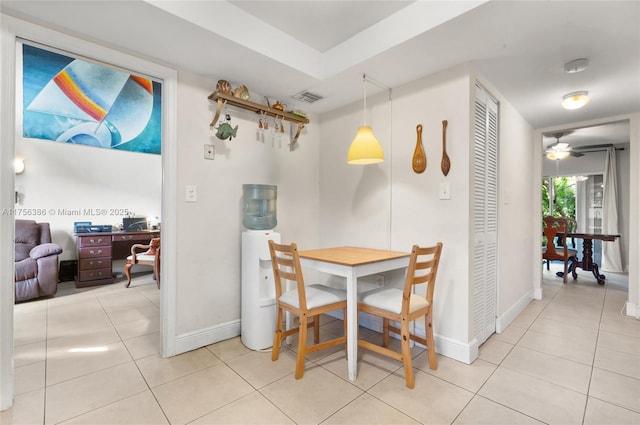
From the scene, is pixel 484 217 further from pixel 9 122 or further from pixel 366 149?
pixel 9 122

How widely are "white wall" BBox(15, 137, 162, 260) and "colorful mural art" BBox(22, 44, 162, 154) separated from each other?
195 mm

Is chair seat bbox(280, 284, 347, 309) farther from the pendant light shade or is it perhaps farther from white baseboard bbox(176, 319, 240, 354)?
the pendant light shade

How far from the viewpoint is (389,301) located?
1.97 metres

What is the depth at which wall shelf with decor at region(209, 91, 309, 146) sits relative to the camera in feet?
7.64

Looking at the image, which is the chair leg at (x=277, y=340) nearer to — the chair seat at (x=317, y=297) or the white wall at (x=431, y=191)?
the chair seat at (x=317, y=297)

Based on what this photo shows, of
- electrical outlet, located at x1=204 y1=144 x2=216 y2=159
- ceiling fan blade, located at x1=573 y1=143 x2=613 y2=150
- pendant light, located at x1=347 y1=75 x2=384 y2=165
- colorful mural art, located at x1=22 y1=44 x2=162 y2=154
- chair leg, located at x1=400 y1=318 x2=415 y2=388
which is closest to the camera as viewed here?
chair leg, located at x1=400 y1=318 x2=415 y2=388

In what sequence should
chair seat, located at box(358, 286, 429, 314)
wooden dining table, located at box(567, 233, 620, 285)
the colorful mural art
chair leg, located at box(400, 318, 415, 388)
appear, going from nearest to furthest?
chair leg, located at box(400, 318, 415, 388)
chair seat, located at box(358, 286, 429, 314)
the colorful mural art
wooden dining table, located at box(567, 233, 620, 285)

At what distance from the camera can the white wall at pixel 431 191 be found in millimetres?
Result: 2178

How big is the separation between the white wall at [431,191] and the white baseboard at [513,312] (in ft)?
0.07

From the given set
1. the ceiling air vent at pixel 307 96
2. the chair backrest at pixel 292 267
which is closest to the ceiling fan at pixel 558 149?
the ceiling air vent at pixel 307 96

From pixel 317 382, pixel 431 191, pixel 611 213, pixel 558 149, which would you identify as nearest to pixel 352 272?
pixel 317 382

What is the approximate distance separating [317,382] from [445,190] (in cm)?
159

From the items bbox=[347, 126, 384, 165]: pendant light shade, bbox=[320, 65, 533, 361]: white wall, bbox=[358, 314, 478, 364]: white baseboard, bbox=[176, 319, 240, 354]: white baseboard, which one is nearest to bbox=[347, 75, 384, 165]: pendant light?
bbox=[347, 126, 384, 165]: pendant light shade

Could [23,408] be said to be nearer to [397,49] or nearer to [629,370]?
[397,49]
